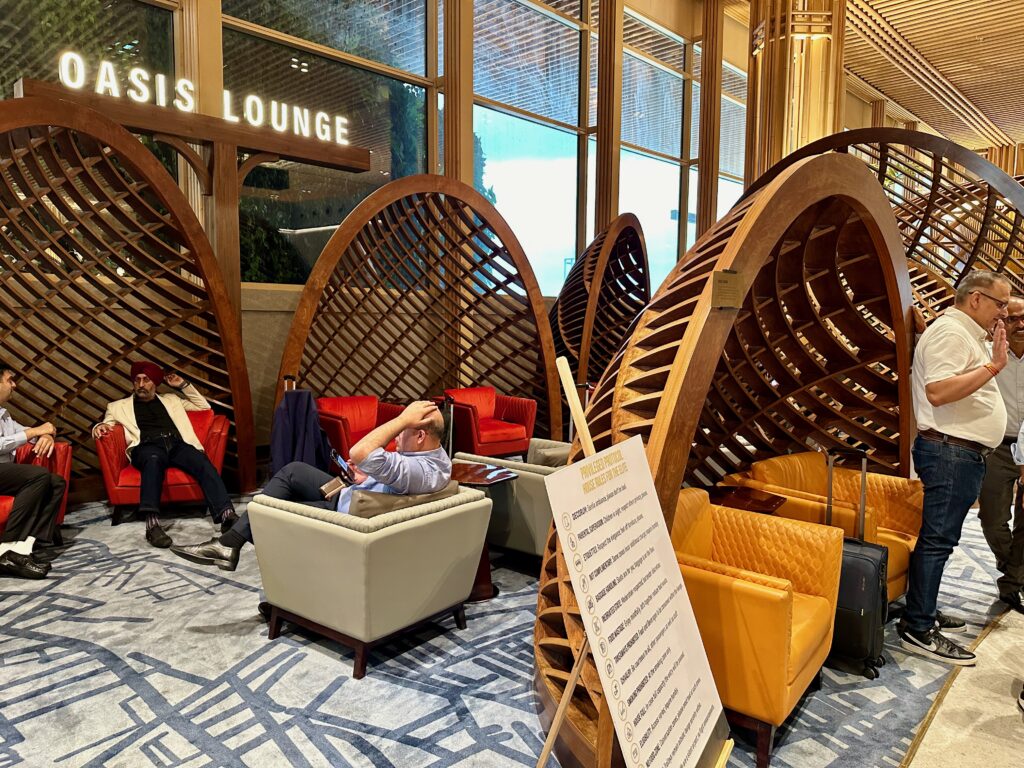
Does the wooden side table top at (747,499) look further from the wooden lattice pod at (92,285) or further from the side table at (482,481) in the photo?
the wooden lattice pod at (92,285)

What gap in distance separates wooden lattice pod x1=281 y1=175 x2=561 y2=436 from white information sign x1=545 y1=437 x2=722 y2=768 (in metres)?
3.60

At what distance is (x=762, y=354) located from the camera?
2.97m

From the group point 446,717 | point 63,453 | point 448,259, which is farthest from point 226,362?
point 446,717

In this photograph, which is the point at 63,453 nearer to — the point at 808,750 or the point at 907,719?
the point at 808,750

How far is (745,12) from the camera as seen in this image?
1000cm

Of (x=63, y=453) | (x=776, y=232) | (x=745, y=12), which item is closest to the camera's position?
(x=776, y=232)

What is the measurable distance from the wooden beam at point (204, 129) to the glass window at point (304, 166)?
0.87 meters

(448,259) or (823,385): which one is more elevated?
(448,259)

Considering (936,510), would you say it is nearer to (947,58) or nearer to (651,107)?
(947,58)

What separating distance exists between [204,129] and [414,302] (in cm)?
218

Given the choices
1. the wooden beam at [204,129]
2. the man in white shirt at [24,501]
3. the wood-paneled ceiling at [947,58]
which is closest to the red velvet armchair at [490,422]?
the wooden beam at [204,129]

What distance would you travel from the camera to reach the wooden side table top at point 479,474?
3.09 m

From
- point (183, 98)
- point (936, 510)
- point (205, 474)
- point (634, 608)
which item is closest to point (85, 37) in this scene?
point (183, 98)

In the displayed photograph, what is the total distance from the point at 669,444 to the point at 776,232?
2.50 ft
